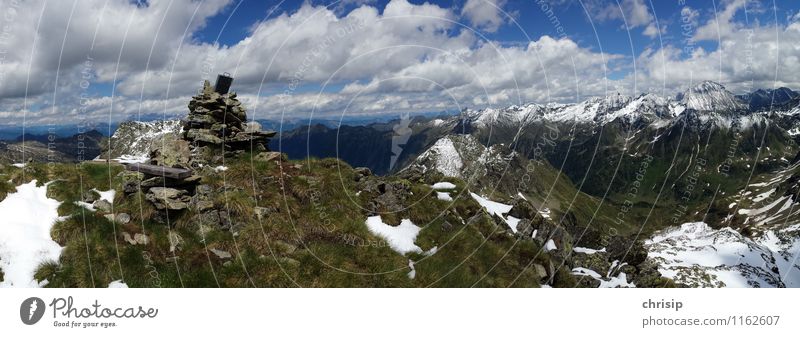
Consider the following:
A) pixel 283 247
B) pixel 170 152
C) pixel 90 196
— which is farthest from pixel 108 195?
pixel 283 247

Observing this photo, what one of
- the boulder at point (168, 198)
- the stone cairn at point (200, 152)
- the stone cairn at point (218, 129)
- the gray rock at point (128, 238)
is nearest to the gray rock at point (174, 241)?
the gray rock at point (128, 238)

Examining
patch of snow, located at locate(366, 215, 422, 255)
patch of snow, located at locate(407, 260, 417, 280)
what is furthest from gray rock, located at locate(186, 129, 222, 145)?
patch of snow, located at locate(407, 260, 417, 280)

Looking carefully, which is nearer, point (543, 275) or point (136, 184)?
point (136, 184)

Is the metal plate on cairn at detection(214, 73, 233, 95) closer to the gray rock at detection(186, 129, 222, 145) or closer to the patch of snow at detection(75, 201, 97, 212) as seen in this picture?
the gray rock at detection(186, 129, 222, 145)

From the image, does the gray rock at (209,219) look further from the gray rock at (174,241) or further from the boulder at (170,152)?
the boulder at (170,152)

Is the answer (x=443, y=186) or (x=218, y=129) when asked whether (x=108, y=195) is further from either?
(x=443, y=186)
